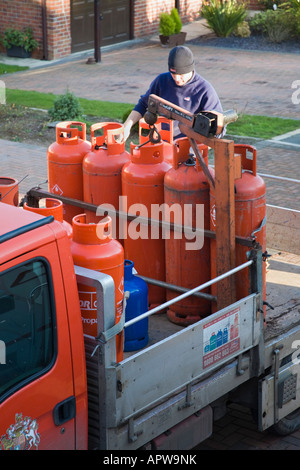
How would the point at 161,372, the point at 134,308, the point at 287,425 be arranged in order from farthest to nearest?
the point at 287,425, the point at 134,308, the point at 161,372

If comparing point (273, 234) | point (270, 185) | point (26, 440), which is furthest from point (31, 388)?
point (270, 185)

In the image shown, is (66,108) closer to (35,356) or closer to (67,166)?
(67,166)

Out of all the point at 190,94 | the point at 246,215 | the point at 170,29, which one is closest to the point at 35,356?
the point at 246,215

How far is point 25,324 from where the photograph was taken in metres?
3.85

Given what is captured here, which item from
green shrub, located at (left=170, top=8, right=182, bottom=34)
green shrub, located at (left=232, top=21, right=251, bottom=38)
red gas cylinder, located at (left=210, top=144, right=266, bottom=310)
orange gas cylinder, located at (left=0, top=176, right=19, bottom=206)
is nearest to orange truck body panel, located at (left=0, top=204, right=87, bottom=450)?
orange gas cylinder, located at (left=0, top=176, right=19, bottom=206)

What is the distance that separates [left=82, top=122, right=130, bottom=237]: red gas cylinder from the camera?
566 cm

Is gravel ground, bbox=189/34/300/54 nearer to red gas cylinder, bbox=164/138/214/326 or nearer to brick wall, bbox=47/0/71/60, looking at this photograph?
brick wall, bbox=47/0/71/60

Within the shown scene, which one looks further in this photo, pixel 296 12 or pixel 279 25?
pixel 279 25

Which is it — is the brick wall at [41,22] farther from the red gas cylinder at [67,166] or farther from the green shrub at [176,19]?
the red gas cylinder at [67,166]

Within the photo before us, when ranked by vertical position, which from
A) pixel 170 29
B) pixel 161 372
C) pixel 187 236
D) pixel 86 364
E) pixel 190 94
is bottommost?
pixel 161 372

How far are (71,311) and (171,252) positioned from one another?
153cm

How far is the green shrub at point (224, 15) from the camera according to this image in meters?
24.4

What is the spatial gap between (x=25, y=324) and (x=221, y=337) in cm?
129
